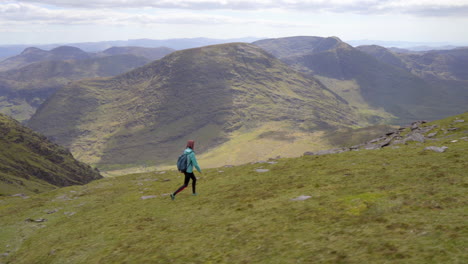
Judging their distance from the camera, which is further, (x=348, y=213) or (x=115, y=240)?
(x=115, y=240)

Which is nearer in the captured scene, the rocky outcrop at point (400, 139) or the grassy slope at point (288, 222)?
the grassy slope at point (288, 222)

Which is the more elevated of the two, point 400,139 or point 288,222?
point 288,222

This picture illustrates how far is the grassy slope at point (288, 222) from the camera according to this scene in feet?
47.4

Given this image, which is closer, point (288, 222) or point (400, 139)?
point (288, 222)

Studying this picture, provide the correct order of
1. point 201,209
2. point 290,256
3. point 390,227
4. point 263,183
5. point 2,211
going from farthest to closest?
point 2,211
point 263,183
point 201,209
point 390,227
point 290,256

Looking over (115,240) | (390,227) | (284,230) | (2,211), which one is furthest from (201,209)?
(2,211)

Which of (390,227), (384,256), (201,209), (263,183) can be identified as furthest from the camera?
(263,183)

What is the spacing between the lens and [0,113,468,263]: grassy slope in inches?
569

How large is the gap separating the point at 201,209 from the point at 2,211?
31.9m

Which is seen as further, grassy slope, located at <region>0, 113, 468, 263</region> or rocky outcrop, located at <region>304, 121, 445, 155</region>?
rocky outcrop, located at <region>304, 121, 445, 155</region>

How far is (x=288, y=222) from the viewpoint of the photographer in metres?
Answer: 19.2

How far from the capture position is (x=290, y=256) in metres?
14.6

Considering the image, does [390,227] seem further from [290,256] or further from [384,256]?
[290,256]

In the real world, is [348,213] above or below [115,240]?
above
